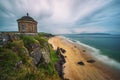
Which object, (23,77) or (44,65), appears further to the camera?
(44,65)

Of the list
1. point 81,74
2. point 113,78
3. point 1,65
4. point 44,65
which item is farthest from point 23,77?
point 113,78

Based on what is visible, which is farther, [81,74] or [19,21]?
[19,21]

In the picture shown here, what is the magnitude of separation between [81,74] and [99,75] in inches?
170

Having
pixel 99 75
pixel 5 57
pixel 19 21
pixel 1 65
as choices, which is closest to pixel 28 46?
pixel 5 57

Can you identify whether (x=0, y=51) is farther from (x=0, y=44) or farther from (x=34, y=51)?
(x=34, y=51)

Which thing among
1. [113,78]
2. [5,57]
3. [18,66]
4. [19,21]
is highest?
[19,21]

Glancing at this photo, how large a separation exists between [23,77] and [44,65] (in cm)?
579

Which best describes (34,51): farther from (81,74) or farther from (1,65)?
(81,74)

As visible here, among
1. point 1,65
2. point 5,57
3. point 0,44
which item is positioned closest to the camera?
point 1,65

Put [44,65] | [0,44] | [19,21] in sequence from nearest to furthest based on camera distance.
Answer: [0,44], [44,65], [19,21]

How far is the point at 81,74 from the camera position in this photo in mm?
19500

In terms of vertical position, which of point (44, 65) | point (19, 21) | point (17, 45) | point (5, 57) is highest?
point (19, 21)

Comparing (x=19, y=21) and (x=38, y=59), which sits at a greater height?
(x=19, y=21)

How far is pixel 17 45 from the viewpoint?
41.4 feet
